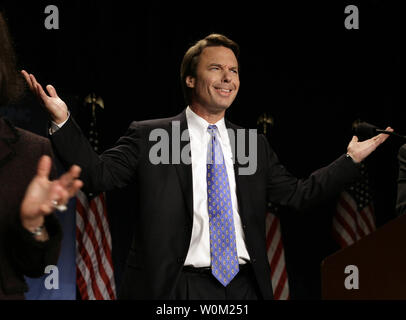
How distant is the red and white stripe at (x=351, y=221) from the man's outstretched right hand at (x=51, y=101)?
400 cm

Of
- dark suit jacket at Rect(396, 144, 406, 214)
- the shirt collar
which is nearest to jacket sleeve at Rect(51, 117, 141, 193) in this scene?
the shirt collar

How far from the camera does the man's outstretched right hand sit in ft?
7.38

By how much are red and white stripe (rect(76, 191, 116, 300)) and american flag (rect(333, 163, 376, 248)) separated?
2.16 meters

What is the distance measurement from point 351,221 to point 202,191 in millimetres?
3555

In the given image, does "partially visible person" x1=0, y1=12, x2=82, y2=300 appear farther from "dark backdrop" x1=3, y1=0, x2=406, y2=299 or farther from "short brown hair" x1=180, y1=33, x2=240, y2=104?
"dark backdrop" x1=3, y1=0, x2=406, y2=299

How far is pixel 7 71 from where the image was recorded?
1654 mm

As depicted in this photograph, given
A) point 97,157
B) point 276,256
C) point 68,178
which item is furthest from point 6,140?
point 276,256

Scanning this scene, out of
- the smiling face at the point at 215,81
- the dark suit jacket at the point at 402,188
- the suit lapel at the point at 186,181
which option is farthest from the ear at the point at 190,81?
the dark suit jacket at the point at 402,188

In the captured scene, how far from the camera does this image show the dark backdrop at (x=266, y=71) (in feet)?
17.5

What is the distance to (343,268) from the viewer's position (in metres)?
2.67

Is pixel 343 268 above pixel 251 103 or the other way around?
the other way around

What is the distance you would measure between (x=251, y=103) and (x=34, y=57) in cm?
214

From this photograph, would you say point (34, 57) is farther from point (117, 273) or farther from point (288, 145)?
point (288, 145)

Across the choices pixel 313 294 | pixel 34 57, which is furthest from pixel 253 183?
pixel 313 294
